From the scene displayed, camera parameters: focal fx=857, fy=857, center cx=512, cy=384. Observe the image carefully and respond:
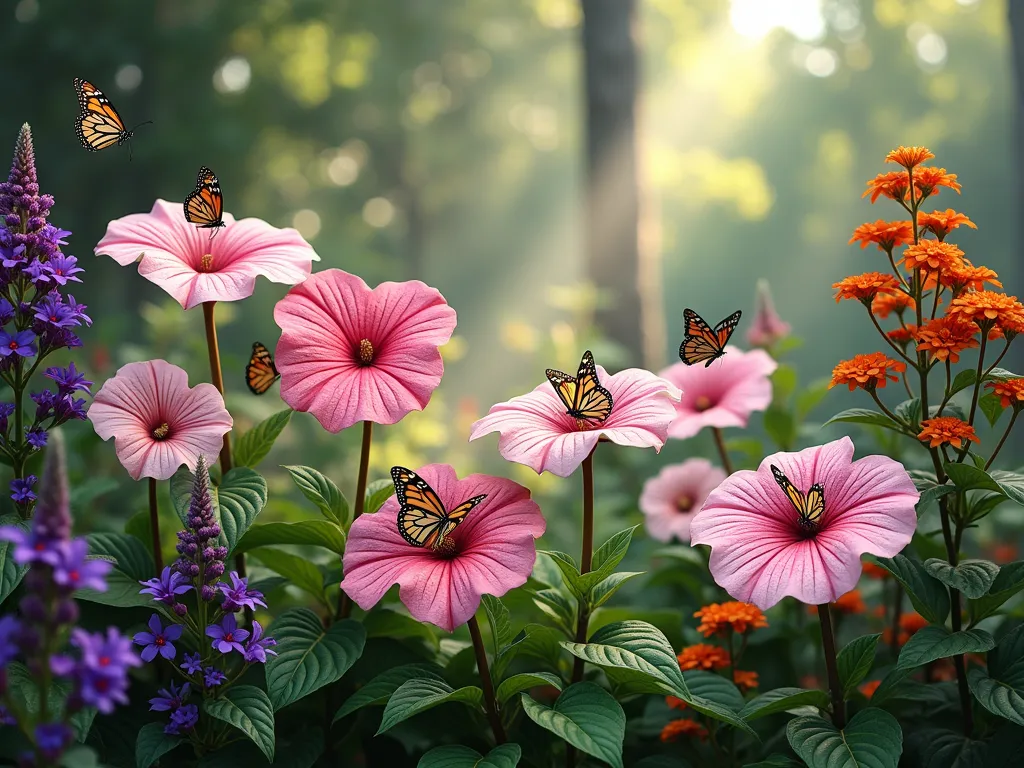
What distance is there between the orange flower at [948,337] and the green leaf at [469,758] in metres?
0.98

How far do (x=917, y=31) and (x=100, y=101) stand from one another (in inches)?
947

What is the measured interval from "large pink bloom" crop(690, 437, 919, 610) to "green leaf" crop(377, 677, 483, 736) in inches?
18.2

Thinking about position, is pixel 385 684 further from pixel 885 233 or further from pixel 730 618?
pixel 885 233

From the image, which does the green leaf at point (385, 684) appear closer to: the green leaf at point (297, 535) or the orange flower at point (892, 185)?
the green leaf at point (297, 535)

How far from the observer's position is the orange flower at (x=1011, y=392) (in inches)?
57.7

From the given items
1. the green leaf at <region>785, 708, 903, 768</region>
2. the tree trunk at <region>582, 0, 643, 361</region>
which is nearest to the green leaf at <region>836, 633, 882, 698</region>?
the green leaf at <region>785, 708, 903, 768</region>

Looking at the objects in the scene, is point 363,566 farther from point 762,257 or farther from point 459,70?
point 762,257

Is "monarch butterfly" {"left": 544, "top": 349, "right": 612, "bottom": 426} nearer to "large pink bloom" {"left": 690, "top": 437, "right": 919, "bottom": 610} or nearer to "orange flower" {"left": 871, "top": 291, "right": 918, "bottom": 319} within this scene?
"large pink bloom" {"left": 690, "top": 437, "right": 919, "bottom": 610}

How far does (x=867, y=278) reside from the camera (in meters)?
1.56

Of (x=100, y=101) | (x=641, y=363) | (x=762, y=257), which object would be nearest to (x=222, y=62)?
(x=641, y=363)

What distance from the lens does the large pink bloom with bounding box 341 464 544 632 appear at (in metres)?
1.33

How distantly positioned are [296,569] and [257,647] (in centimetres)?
34

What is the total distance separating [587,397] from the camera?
1.49 meters

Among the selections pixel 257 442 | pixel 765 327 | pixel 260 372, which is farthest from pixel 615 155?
pixel 257 442
